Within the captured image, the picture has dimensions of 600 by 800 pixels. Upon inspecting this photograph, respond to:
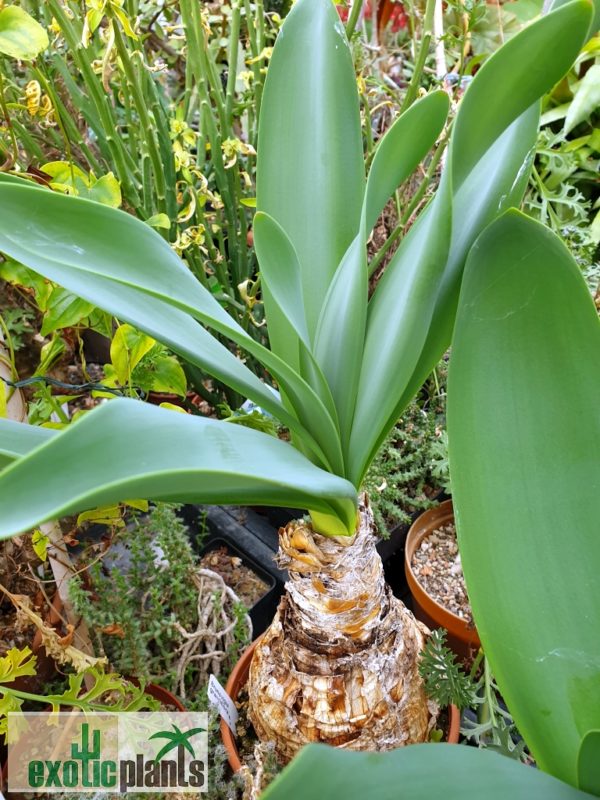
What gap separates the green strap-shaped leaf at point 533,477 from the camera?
0.43 m

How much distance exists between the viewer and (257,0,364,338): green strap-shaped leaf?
64 cm

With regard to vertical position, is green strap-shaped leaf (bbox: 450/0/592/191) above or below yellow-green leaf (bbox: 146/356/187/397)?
above

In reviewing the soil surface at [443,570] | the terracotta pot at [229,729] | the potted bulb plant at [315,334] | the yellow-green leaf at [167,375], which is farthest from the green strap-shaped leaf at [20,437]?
the soil surface at [443,570]

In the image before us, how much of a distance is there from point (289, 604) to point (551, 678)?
327 mm

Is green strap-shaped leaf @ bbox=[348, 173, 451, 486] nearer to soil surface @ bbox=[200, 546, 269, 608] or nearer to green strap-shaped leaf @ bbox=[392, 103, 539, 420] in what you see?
green strap-shaped leaf @ bbox=[392, 103, 539, 420]

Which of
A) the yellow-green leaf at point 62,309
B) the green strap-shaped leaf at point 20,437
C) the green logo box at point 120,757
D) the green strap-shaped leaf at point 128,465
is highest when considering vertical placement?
the green strap-shaped leaf at point 128,465

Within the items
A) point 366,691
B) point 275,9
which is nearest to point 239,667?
point 366,691

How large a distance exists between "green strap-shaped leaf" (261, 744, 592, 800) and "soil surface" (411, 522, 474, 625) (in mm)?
627

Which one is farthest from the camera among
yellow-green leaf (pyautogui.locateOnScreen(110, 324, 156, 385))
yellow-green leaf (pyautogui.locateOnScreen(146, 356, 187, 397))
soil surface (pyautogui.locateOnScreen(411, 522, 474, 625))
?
soil surface (pyautogui.locateOnScreen(411, 522, 474, 625))

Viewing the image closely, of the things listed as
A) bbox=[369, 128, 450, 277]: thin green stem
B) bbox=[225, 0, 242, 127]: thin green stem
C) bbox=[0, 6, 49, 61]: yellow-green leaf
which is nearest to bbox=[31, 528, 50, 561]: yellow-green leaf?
bbox=[0, 6, 49, 61]: yellow-green leaf

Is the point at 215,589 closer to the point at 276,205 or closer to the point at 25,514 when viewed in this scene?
the point at 276,205

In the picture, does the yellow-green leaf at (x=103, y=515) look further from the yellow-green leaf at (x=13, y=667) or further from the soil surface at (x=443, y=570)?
the soil surface at (x=443, y=570)

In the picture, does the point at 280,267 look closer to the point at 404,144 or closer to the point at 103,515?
the point at 404,144

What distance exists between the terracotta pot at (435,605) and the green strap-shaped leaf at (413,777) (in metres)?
0.50
